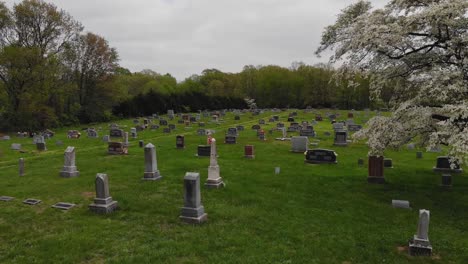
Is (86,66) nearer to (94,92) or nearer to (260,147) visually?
(94,92)

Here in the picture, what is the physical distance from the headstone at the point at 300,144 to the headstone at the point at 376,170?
744 cm

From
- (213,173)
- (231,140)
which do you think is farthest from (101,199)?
(231,140)

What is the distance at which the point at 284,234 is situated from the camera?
9.86 meters

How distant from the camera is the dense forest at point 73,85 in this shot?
42125 millimetres

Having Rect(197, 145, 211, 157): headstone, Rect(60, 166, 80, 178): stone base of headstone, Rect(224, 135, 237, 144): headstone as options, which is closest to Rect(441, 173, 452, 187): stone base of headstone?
Rect(197, 145, 211, 157): headstone

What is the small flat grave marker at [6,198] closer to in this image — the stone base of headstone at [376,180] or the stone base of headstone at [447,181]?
the stone base of headstone at [376,180]

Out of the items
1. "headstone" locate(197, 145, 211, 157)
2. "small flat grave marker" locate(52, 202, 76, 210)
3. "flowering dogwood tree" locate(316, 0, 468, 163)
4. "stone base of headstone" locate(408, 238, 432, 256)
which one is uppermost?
"flowering dogwood tree" locate(316, 0, 468, 163)

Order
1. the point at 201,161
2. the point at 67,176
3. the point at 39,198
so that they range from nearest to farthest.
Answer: the point at 39,198 < the point at 67,176 < the point at 201,161

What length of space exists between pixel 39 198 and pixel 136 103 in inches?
2049

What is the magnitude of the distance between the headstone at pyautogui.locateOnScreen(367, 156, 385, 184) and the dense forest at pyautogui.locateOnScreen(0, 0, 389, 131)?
13.3ft

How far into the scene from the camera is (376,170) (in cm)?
1570

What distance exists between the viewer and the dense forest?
42125 millimetres

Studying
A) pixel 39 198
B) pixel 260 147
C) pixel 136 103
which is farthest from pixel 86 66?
pixel 39 198

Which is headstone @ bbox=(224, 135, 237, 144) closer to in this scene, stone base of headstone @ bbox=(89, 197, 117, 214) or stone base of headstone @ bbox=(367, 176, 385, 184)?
stone base of headstone @ bbox=(367, 176, 385, 184)
